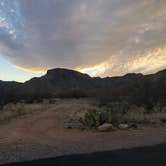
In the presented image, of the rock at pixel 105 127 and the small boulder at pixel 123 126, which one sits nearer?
the rock at pixel 105 127

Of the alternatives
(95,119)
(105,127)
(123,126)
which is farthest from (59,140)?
(123,126)

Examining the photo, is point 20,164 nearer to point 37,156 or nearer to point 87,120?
point 37,156

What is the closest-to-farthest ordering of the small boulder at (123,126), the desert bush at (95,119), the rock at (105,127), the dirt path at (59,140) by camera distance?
the dirt path at (59,140)
the rock at (105,127)
the small boulder at (123,126)
the desert bush at (95,119)

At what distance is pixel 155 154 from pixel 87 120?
26.1 feet

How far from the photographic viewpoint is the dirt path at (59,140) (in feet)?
42.4

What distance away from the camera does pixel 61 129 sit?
1864cm

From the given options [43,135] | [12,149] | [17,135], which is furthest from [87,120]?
[12,149]

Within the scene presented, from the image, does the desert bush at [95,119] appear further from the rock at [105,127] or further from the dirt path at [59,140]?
the dirt path at [59,140]

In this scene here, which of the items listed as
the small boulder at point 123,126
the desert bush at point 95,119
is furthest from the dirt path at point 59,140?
the desert bush at point 95,119

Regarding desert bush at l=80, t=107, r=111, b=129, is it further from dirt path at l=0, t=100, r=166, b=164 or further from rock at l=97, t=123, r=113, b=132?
dirt path at l=0, t=100, r=166, b=164

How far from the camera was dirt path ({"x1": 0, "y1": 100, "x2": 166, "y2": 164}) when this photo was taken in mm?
12914

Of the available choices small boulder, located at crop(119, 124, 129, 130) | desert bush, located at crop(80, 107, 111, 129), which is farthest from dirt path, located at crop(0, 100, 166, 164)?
desert bush, located at crop(80, 107, 111, 129)

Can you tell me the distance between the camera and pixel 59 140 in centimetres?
1540

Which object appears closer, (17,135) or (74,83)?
(17,135)
